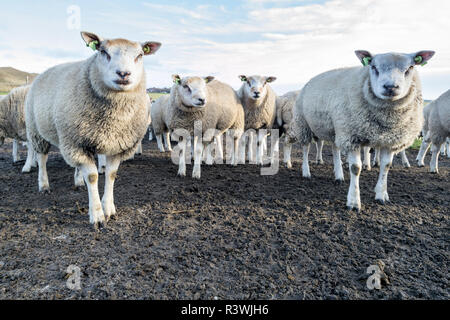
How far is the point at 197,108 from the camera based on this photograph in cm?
660

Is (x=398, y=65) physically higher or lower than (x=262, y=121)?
higher

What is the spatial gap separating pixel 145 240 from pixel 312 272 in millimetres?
2109

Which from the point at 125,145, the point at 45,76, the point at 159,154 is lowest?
the point at 159,154

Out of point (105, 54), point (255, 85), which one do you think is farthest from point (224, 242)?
point (255, 85)

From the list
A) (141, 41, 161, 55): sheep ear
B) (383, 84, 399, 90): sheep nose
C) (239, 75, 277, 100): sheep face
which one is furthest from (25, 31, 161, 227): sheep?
(239, 75, 277, 100): sheep face

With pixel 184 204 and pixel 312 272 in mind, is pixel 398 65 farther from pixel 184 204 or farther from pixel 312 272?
pixel 184 204

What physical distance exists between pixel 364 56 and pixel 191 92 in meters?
3.52

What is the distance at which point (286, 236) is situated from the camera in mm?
3859

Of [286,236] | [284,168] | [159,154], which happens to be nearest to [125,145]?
[286,236]

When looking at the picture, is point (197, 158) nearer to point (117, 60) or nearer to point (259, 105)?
point (259, 105)

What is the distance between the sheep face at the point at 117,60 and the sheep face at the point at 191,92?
2.34 metres

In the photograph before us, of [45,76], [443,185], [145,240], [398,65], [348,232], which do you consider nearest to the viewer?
[145,240]

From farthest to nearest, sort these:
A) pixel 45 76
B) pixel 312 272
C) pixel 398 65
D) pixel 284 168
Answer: pixel 284 168 → pixel 45 76 → pixel 398 65 → pixel 312 272

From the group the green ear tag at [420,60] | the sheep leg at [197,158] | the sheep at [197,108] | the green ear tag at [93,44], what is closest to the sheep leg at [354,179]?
the green ear tag at [420,60]
